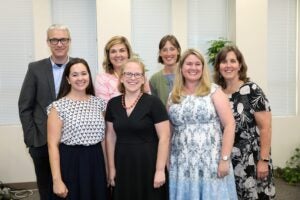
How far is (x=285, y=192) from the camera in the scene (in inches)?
161

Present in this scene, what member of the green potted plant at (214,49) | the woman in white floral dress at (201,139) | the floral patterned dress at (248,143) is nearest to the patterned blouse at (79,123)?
the woman in white floral dress at (201,139)

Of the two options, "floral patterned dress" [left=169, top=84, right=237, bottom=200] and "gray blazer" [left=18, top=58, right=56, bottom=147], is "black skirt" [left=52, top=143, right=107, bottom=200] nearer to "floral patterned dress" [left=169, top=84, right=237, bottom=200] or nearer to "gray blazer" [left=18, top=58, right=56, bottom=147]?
"gray blazer" [left=18, top=58, right=56, bottom=147]

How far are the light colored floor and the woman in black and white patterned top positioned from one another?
7.00 ft

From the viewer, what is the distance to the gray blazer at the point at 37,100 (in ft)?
8.15

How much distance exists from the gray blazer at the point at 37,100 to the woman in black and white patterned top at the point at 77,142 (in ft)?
1.08

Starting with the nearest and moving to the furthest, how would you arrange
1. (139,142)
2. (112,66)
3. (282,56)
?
1. (139,142)
2. (112,66)
3. (282,56)

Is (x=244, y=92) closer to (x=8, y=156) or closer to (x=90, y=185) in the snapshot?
(x=90, y=185)

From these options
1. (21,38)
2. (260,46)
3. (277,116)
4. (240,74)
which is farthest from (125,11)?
(277,116)

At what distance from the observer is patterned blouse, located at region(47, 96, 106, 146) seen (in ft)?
6.92

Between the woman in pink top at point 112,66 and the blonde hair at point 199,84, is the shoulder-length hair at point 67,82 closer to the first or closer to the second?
the woman in pink top at point 112,66

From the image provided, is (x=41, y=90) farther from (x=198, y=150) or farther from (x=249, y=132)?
(x=249, y=132)

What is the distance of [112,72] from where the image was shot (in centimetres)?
253

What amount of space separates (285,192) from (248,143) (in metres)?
2.13

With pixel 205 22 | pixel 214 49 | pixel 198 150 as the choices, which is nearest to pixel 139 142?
pixel 198 150
